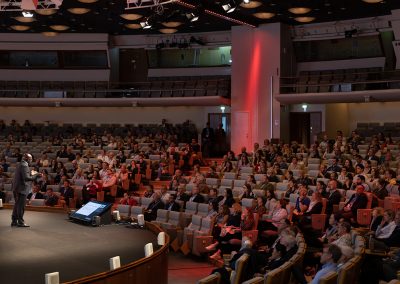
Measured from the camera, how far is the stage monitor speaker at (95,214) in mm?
9227

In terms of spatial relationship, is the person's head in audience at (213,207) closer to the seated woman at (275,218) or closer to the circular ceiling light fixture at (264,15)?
the seated woman at (275,218)

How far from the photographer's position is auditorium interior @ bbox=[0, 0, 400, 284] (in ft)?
24.0

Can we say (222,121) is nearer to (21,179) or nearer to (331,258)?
(21,179)

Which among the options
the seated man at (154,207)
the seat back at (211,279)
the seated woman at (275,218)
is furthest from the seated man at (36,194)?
the seat back at (211,279)

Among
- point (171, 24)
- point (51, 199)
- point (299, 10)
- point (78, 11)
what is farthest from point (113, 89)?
point (51, 199)

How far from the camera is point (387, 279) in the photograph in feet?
22.8

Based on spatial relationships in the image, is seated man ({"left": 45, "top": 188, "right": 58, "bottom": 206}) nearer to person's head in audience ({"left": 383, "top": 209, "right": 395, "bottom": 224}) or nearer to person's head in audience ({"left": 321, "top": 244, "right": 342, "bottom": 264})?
person's head in audience ({"left": 383, "top": 209, "right": 395, "bottom": 224})

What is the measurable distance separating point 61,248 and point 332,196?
5538 millimetres

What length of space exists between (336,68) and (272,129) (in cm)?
346

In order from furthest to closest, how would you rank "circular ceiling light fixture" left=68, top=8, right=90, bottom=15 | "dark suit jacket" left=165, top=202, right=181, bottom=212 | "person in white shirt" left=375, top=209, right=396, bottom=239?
"circular ceiling light fixture" left=68, top=8, right=90, bottom=15 < "dark suit jacket" left=165, top=202, right=181, bottom=212 < "person in white shirt" left=375, top=209, right=396, bottom=239

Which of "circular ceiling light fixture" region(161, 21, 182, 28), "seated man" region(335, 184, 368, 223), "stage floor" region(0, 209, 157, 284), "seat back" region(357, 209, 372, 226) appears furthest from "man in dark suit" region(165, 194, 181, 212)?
"circular ceiling light fixture" region(161, 21, 182, 28)

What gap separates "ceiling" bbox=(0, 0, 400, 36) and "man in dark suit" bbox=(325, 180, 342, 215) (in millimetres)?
5981

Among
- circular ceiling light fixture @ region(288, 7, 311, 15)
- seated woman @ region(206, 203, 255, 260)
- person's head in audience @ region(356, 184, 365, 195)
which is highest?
circular ceiling light fixture @ region(288, 7, 311, 15)

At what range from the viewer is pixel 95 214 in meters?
9.28
